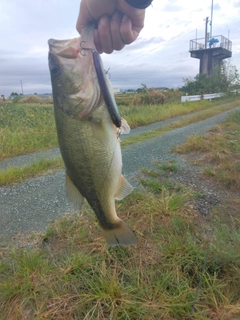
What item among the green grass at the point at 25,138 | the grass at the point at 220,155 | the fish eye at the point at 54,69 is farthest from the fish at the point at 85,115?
the green grass at the point at 25,138

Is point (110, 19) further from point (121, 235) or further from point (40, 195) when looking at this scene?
point (40, 195)

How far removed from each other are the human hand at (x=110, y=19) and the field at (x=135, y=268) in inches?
65.6

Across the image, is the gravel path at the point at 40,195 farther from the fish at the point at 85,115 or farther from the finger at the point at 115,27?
the finger at the point at 115,27

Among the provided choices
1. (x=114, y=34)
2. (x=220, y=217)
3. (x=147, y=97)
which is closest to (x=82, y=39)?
(x=114, y=34)

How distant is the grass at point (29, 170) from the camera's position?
4258 millimetres

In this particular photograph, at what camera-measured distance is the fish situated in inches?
47.5

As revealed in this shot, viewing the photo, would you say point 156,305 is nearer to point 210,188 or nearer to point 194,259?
point 194,259

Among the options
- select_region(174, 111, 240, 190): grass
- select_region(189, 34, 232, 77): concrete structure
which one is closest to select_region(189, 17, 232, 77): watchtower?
select_region(189, 34, 232, 77): concrete structure

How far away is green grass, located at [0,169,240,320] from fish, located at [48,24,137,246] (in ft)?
2.99

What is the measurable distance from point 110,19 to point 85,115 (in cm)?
55

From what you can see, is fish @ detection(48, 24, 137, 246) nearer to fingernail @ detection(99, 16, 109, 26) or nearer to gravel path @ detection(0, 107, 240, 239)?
fingernail @ detection(99, 16, 109, 26)

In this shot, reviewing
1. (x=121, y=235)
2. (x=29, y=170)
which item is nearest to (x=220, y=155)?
(x=29, y=170)

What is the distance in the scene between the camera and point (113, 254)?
2205mm

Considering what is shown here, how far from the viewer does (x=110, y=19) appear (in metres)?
1.32
